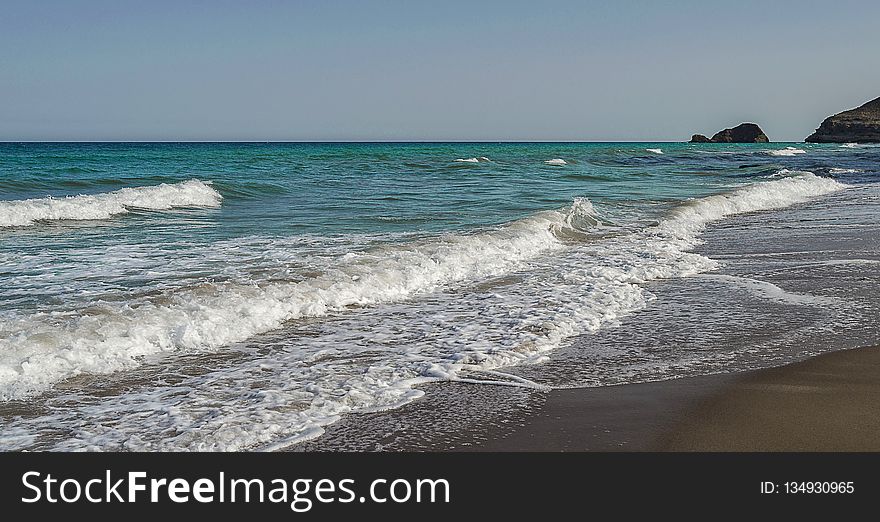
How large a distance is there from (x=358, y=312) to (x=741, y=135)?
130835mm

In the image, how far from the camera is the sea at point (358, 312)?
4.44 metres

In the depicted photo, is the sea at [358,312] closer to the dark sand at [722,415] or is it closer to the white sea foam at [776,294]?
the white sea foam at [776,294]

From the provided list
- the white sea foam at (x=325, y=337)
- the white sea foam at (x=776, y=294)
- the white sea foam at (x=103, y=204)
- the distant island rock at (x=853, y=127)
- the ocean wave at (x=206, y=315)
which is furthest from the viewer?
the distant island rock at (x=853, y=127)

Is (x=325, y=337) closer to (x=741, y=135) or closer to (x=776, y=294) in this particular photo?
(x=776, y=294)

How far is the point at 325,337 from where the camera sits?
5.94 metres

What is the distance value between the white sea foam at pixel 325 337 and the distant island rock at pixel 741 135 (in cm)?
12441

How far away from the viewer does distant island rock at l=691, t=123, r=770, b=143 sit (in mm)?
125250

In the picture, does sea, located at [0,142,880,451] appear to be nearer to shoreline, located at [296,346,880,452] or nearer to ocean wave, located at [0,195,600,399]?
ocean wave, located at [0,195,600,399]

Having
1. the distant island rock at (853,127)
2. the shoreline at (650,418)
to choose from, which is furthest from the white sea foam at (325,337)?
the distant island rock at (853,127)

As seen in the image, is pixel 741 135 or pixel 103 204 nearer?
pixel 103 204

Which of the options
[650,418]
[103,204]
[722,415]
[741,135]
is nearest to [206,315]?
[650,418]
